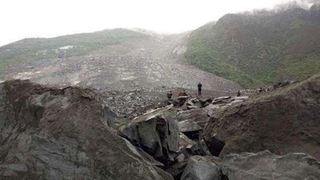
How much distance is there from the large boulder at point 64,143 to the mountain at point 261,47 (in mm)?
57018

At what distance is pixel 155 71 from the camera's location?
7025cm

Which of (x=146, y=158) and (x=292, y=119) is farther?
(x=292, y=119)

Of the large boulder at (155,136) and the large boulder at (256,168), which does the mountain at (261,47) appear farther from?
the large boulder at (256,168)

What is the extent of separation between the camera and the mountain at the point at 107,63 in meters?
64.0

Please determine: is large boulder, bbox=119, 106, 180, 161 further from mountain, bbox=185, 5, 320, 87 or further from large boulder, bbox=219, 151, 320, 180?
mountain, bbox=185, 5, 320, 87

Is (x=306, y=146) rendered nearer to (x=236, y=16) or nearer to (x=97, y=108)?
(x=97, y=108)

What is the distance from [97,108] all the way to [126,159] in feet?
→ 5.01

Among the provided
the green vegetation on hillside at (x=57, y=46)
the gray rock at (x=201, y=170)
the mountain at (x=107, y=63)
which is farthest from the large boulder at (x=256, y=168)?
the green vegetation on hillside at (x=57, y=46)

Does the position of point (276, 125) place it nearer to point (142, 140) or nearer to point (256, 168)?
point (256, 168)

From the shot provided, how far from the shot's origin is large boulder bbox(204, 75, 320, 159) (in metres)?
14.7

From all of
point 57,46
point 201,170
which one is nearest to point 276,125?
point 201,170

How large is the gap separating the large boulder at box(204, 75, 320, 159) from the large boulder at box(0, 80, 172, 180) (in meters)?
3.48

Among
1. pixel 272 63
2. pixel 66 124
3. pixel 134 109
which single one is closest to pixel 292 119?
pixel 66 124

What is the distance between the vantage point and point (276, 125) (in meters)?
15.1
